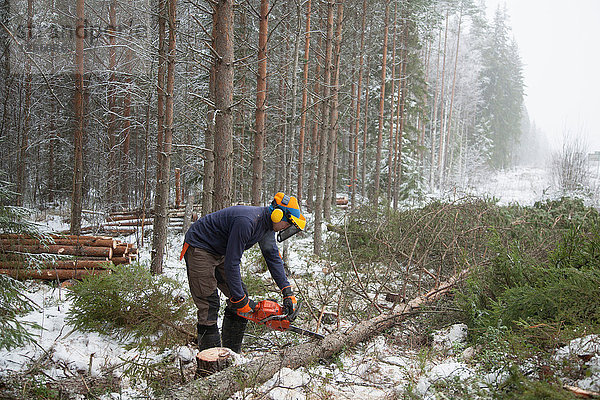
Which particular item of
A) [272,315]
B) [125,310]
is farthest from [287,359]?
[125,310]

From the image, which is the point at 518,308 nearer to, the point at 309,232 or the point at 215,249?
the point at 215,249

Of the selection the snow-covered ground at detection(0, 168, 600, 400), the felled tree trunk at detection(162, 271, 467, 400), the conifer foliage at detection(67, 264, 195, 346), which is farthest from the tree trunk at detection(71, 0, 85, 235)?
the felled tree trunk at detection(162, 271, 467, 400)

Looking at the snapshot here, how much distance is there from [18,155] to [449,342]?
17.3 meters

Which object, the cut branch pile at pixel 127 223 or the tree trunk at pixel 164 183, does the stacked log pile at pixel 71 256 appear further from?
the cut branch pile at pixel 127 223

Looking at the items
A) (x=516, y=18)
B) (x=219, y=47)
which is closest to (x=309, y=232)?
(x=219, y=47)

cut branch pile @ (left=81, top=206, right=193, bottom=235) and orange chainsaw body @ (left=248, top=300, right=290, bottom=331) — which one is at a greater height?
orange chainsaw body @ (left=248, top=300, right=290, bottom=331)

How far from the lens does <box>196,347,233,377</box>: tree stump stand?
321 centimetres

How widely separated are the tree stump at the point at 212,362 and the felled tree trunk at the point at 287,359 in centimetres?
15

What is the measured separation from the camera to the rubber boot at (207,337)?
385 centimetres

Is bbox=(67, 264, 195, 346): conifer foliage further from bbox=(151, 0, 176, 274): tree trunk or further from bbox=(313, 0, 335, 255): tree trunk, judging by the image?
bbox=(313, 0, 335, 255): tree trunk

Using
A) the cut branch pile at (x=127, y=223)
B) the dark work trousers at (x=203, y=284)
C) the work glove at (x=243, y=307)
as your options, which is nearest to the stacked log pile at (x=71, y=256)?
the dark work trousers at (x=203, y=284)

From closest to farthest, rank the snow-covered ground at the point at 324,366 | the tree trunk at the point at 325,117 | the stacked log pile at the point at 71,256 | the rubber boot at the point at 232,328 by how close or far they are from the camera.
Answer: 1. the snow-covered ground at the point at 324,366
2. the rubber boot at the point at 232,328
3. the stacked log pile at the point at 71,256
4. the tree trunk at the point at 325,117

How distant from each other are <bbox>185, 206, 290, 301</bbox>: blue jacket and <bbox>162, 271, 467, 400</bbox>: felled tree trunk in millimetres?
682

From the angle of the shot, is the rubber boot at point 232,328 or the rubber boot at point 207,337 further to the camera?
the rubber boot at point 232,328
